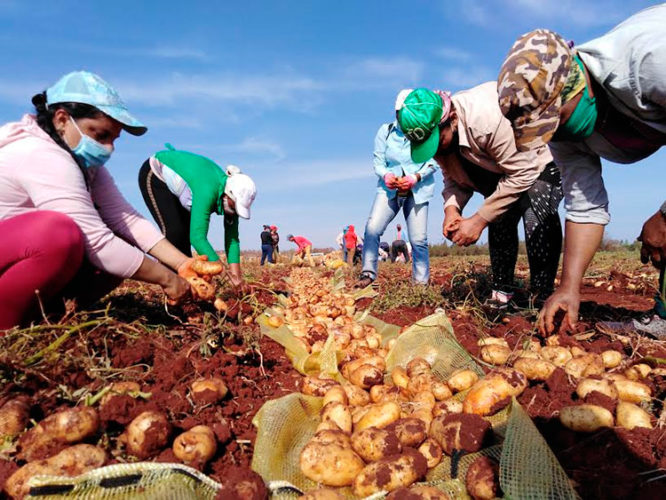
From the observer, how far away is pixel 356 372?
238cm

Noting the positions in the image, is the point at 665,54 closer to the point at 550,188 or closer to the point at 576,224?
the point at 576,224

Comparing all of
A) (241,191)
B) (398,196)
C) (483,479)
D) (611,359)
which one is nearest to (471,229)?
(611,359)

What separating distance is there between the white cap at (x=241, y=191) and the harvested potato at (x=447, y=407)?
10.9 ft

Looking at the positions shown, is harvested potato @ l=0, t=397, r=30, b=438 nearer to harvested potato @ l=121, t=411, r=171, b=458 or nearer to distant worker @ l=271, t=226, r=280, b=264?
harvested potato @ l=121, t=411, r=171, b=458

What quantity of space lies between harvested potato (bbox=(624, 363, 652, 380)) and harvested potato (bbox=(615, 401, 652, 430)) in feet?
1.33

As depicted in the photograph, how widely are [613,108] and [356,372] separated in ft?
6.42

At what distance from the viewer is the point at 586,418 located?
1664 millimetres

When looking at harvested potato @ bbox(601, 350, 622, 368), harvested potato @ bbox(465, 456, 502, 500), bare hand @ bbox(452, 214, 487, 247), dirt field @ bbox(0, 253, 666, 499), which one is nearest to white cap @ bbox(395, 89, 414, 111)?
bare hand @ bbox(452, 214, 487, 247)

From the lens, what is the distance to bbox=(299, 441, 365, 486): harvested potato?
159 centimetres

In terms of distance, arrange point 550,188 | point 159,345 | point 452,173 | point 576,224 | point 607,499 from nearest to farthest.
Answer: point 607,499
point 159,345
point 576,224
point 550,188
point 452,173

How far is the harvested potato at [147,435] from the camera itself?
1.57 m

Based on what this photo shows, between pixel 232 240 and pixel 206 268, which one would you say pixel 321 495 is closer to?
pixel 206 268

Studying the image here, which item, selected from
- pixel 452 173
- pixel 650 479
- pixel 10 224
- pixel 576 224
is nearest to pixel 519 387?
pixel 650 479

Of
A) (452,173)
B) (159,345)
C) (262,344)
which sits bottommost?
(262,344)
